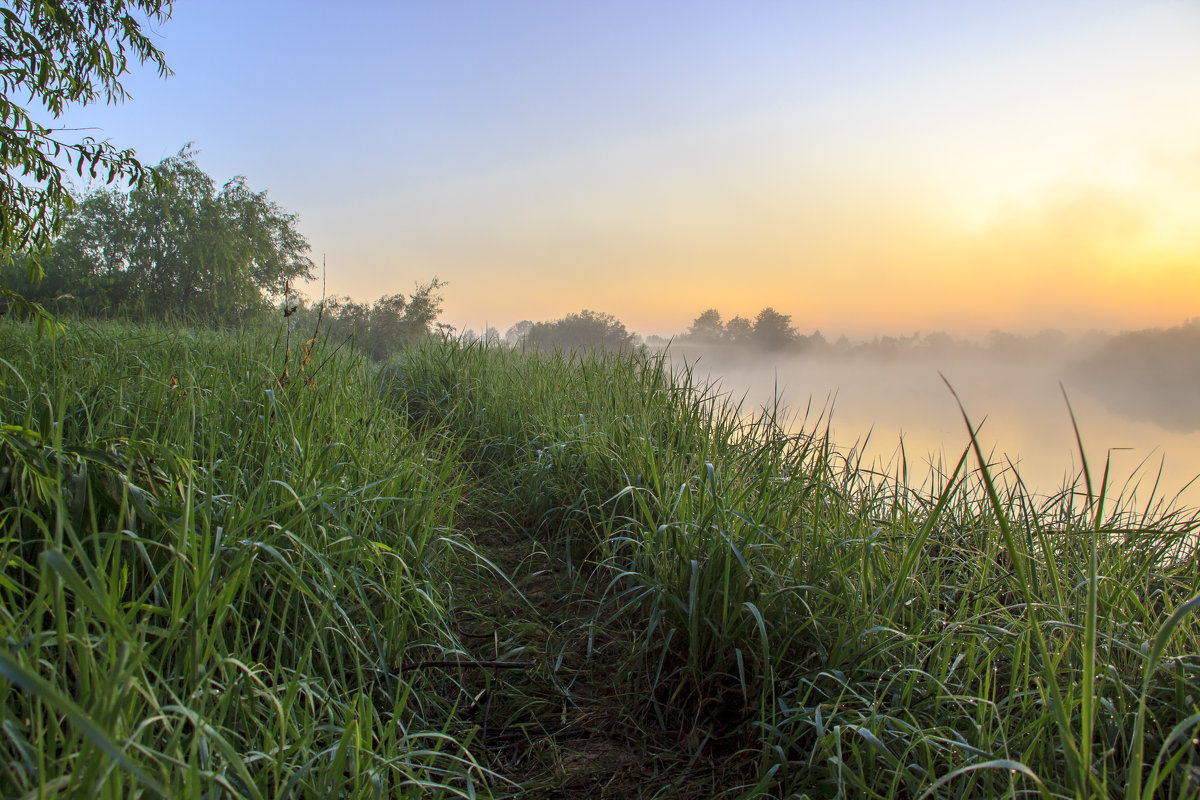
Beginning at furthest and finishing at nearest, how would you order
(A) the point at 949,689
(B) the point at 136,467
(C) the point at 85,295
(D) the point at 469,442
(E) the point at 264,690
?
(C) the point at 85,295
(D) the point at 469,442
(B) the point at 136,467
(A) the point at 949,689
(E) the point at 264,690

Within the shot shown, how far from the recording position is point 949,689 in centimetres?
133

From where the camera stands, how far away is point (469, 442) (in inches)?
145

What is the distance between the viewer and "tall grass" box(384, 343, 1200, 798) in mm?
1091

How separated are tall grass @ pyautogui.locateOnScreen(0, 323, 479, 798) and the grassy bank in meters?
0.01

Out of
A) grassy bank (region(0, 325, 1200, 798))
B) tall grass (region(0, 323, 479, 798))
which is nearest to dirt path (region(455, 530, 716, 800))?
grassy bank (region(0, 325, 1200, 798))

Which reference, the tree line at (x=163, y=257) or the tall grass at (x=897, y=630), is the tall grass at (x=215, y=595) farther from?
the tree line at (x=163, y=257)

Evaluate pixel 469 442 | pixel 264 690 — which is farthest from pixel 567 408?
pixel 264 690

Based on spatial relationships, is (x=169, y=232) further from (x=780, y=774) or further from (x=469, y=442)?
(x=780, y=774)

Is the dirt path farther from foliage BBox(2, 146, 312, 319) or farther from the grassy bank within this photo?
foliage BBox(2, 146, 312, 319)

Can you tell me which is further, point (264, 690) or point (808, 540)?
point (808, 540)

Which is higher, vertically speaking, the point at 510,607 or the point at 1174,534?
the point at 1174,534

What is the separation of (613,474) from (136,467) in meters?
1.63

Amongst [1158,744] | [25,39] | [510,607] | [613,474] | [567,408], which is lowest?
[510,607]

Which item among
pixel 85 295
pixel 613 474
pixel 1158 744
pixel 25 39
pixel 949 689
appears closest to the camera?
pixel 1158 744
